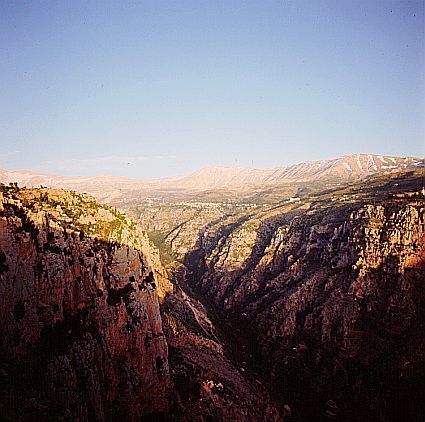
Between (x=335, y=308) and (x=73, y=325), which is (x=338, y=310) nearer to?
(x=335, y=308)

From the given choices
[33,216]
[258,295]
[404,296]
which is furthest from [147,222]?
[33,216]

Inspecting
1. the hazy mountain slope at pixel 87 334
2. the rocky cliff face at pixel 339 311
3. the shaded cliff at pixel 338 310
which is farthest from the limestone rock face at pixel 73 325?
the rocky cliff face at pixel 339 311

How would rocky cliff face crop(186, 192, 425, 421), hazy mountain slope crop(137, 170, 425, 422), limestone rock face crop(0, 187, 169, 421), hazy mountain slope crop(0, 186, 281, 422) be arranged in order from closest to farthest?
limestone rock face crop(0, 187, 169, 421), hazy mountain slope crop(0, 186, 281, 422), rocky cliff face crop(186, 192, 425, 421), hazy mountain slope crop(137, 170, 425, 422)

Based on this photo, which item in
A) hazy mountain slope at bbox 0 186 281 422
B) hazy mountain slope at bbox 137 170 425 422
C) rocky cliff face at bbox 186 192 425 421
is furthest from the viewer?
hazy mountain slope at bbox 137 170 425 422

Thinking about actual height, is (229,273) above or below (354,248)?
below

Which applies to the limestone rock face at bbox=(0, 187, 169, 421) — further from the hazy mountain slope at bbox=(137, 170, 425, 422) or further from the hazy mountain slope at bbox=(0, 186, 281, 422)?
the hazy mountain slope at bbox=(137, 170, 425, 422)

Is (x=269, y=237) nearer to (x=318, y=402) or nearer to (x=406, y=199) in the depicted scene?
(x=406, y=199)

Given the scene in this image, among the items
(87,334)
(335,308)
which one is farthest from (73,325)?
(335,308)

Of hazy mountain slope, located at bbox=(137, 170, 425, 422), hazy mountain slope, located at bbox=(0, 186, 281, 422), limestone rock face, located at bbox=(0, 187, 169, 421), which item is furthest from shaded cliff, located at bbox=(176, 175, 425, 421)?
limestone rock face, located at bbox=(0, 187, 169, 421)

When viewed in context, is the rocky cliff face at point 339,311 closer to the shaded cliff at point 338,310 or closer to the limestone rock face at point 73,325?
the shaded cliff at point 338,310
